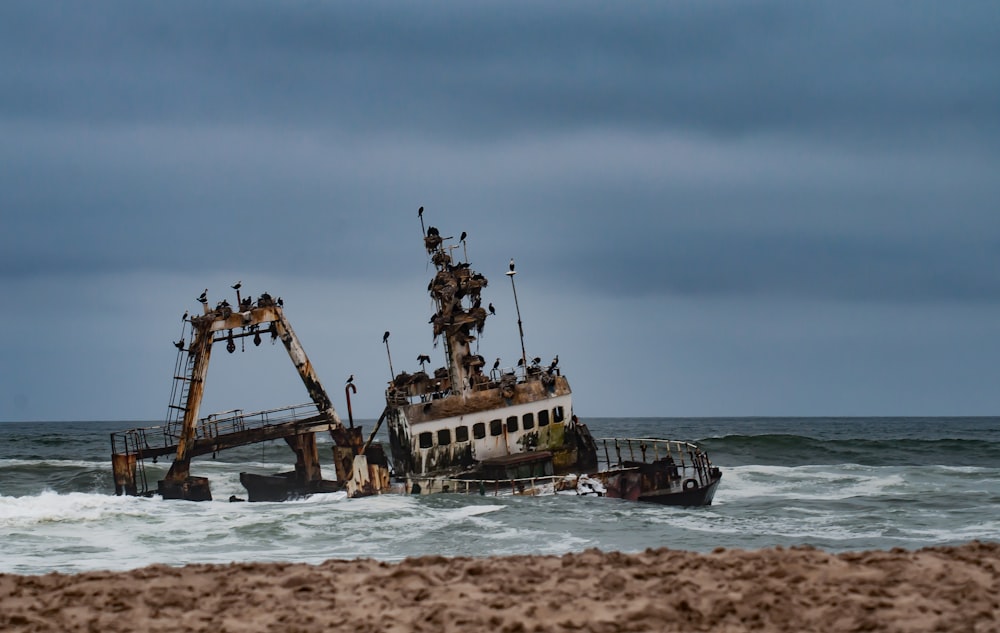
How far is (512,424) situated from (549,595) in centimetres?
2370

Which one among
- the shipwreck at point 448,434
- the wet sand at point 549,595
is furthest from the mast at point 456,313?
the wet sand at point 549,595

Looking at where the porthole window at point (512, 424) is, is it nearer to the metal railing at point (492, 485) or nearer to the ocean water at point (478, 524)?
the metal railing at point (492, 485)

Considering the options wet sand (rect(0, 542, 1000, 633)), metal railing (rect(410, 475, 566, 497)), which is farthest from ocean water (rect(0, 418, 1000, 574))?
wet sand (rect(0, 542, 1000, 633))

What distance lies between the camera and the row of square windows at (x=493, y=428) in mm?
33562

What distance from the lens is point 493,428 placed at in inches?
1341

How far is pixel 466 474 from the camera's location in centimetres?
3347

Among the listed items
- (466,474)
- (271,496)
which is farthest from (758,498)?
(271,496)

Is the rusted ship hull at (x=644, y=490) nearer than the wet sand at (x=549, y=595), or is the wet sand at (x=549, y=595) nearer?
the wet sand at (x=549, y=595)

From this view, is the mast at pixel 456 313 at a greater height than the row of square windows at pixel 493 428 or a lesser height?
greater

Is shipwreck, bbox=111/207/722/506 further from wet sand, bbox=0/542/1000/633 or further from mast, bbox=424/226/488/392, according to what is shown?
wet sand, bbox=0/542/1000/633

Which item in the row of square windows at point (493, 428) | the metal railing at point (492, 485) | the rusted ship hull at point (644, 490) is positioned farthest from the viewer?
the row of square windows at point (493, 428)

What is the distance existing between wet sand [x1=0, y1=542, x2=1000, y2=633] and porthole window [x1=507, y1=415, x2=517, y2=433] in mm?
21670

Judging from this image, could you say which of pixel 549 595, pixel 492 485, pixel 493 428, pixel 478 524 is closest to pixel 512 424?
pixel 493 428

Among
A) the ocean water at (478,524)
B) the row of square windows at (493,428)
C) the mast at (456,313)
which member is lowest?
the ocean water at (478,524)
